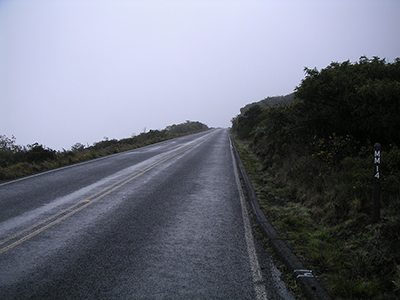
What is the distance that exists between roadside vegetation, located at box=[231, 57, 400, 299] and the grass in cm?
1

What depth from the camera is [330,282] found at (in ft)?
10.3

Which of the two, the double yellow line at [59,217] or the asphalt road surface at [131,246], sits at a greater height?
the double yellow line at [59,217]

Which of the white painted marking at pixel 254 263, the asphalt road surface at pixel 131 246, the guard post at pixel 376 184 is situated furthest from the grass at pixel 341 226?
the asphalt road surface at pixel 131 246

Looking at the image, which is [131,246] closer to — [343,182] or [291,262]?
[291,262]

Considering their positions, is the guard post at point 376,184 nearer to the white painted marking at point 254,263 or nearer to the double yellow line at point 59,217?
the white painted marking at point 254,263

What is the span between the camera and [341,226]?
15.0 ft

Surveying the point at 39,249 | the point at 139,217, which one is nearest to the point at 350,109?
the point at 139,217

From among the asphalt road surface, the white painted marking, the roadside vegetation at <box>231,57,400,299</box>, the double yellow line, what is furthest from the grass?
the double yellow line

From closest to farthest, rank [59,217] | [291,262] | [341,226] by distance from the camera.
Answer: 1. [291,262]
2. [341,226]
3. [59,217]

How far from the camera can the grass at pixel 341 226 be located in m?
3.12

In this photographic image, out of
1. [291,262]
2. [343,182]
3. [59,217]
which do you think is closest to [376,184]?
[343,182]

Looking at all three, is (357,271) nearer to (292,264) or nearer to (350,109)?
(292,264)

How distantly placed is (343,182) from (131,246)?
4649 mm

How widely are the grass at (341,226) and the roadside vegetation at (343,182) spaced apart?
0.01 m
